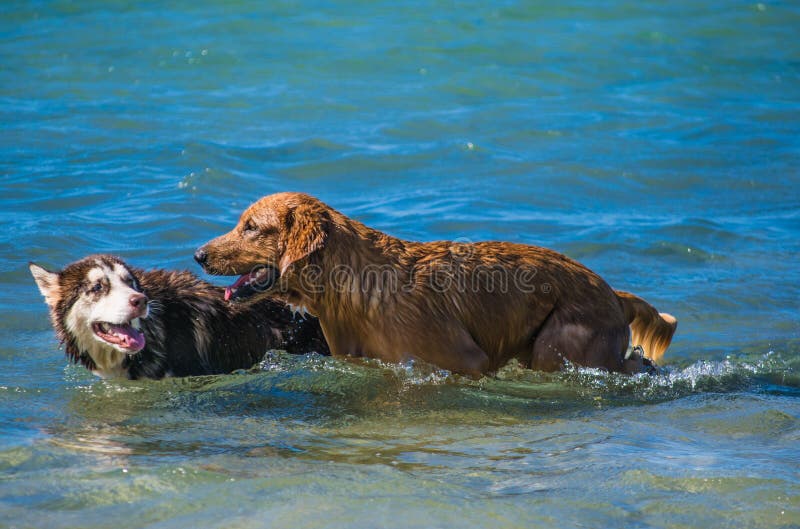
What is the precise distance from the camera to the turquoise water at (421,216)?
585cm

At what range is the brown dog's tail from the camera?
8.45 m

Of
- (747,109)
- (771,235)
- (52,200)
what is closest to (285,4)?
(747,109)

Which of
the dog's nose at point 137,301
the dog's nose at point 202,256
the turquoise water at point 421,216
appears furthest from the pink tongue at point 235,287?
the turquoise water at point 421,216

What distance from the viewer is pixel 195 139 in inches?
680

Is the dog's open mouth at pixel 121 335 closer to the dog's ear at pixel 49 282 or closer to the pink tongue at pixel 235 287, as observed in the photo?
Answer: the dog's ear at pixel 49 282

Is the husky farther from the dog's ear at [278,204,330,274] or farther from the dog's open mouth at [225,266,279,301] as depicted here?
the dog's ear at [278,204,330,274]

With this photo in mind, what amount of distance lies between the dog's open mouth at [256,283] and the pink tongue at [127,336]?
26.4 inches

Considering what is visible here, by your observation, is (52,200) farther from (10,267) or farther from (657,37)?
(657,37)

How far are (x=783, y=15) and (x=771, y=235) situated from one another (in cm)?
1462

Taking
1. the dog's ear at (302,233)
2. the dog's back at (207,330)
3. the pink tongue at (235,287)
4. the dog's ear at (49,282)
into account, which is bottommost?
the dog's back at (207,330)

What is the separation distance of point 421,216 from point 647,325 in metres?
5.46

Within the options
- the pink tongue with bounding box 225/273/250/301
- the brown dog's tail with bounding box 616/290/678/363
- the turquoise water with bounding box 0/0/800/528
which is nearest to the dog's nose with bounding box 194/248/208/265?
the pink tongue with bounding box 225/273/250/301

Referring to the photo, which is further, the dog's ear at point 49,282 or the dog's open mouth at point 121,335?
the dog's ear at point 49,282

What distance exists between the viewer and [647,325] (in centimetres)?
857
